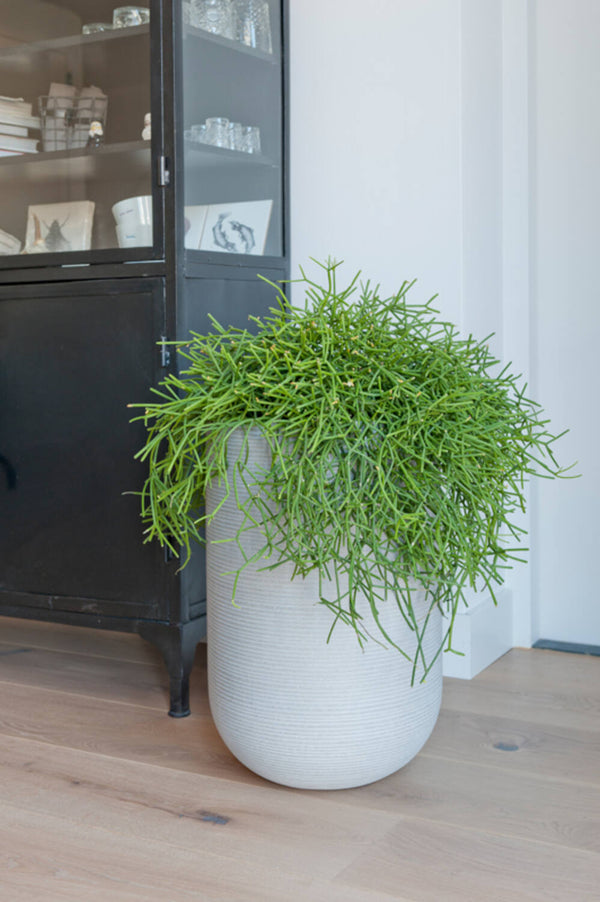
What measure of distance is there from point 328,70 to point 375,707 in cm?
142

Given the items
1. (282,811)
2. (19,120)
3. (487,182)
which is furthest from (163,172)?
(282,811)

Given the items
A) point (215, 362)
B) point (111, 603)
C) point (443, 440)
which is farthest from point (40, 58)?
point (443, 440)

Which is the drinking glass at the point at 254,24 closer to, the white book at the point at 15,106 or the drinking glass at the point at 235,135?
the drinking glass at the point at 235,135

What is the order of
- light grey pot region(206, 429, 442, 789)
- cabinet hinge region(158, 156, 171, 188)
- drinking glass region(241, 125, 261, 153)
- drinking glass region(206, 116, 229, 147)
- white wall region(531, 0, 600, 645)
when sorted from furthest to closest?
white wall region(531, 0, 600, 645)
drinking glass region(241, 125, 261, 153)
drinking glass region(206, 116, 229, 147)
cabinet hinge region(158, 156, 171, 188)
light grey pot region(206, 429, 442, 789)

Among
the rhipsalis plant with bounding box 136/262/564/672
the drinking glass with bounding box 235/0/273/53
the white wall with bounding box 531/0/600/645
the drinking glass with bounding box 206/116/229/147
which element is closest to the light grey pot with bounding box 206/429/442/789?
the rhipsalis plant with bounding box 136/262/564/672

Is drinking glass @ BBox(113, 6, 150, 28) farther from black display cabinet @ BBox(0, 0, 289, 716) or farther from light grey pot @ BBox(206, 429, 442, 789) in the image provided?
light grey pot @ BBox(206, 429, 442, 789)

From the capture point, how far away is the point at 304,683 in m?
1.44

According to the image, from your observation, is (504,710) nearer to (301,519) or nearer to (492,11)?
(301,519)

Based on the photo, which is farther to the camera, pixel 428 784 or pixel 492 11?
pixel 492 11

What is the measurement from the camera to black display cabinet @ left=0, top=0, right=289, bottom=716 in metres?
1.87

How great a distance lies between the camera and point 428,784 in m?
1.55

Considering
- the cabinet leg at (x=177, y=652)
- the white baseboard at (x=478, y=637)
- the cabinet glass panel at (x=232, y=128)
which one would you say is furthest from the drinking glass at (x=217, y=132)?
the white baseboard at (x=478, y=637)

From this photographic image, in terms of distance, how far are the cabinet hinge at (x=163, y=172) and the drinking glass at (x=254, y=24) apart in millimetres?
396

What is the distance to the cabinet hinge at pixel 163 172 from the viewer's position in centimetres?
185
